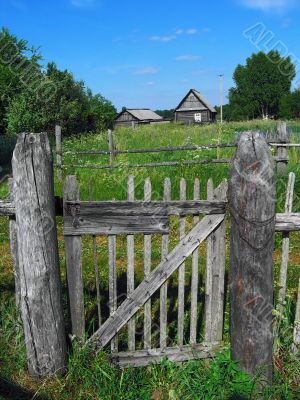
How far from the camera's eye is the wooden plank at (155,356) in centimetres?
296

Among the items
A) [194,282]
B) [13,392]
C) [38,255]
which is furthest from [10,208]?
[194,282]

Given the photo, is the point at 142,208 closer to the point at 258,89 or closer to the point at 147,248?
the point at 147,248

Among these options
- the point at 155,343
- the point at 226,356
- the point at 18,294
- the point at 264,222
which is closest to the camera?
the point at 264,222

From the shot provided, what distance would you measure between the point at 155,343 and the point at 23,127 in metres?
Result: 20.9

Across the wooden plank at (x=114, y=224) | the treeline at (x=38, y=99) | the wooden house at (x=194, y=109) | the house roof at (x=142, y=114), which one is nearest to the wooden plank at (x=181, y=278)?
the wooden plank at (x=114, y=224)

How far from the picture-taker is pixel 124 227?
2.77 metres

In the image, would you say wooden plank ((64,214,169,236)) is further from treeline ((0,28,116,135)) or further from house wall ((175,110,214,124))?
house wall ((175,110,214,124))

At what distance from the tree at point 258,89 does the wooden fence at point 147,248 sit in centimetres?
7123

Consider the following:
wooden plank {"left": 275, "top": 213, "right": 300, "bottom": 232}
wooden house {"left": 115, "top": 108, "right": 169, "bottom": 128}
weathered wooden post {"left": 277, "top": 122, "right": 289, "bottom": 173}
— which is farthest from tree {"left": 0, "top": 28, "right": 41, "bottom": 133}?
wooden house {"left": 115, "top": 108, "right": 169, "bottom": 128}

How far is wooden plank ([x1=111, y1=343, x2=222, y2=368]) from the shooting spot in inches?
116

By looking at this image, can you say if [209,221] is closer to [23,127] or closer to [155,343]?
[155,343]

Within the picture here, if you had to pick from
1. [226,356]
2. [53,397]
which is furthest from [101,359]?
[226,356]

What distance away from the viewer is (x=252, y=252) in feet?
8.44

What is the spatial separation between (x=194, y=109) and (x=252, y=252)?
57872 millimetres
